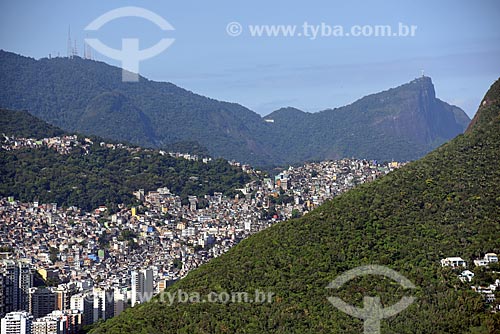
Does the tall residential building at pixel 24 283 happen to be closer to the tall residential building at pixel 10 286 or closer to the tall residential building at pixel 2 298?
the tall residential building at pixel 10 286

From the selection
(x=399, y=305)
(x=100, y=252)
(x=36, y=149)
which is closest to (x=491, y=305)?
(x=399, y=305)

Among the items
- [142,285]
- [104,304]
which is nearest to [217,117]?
[142,285]

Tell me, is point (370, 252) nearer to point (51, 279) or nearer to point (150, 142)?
point (51, 279)

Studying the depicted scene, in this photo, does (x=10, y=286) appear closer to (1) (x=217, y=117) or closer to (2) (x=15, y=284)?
(2) (x=15, y=284)

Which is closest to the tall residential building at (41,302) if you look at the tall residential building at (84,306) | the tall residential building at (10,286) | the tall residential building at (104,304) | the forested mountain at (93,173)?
the tall residential building at (10,286)

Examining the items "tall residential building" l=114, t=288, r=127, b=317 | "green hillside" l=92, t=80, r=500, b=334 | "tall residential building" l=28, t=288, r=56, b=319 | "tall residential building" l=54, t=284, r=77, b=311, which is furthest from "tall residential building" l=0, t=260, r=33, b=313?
"green hillside" l=92, t=80, r=500, b=334

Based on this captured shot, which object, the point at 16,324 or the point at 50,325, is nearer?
the point at 16,324

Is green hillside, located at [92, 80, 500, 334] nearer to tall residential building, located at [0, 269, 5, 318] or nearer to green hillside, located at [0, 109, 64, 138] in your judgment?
tall residential building, located at [0, 269, 5, 318]
